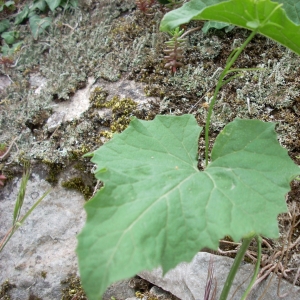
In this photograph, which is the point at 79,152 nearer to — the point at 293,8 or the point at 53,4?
the point at 293,8

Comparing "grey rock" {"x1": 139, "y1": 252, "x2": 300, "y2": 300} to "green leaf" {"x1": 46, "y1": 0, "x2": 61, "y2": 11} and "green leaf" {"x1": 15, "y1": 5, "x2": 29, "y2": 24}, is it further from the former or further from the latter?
"green leaf" {"x1": 15, "y1": 5, "x2": 29, "y2": 24}

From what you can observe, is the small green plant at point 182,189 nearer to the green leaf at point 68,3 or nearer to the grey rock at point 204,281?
the grey rock at point 204,281

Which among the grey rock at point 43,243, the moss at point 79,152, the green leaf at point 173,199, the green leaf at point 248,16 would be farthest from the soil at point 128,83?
the green leaf at point 248,16

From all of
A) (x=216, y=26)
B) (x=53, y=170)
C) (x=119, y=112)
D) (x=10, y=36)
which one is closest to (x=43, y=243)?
(x=53, y=170)

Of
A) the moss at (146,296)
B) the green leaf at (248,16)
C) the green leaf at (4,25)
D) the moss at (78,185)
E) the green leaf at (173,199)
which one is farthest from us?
the green leaf at (4,25)

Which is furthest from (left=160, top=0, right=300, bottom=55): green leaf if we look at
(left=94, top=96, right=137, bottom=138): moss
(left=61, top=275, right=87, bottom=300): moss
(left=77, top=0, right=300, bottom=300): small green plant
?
(left=61, top=275, right=87, bottom=300): moss

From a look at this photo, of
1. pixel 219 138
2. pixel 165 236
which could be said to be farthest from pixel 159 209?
pixel 219 138
